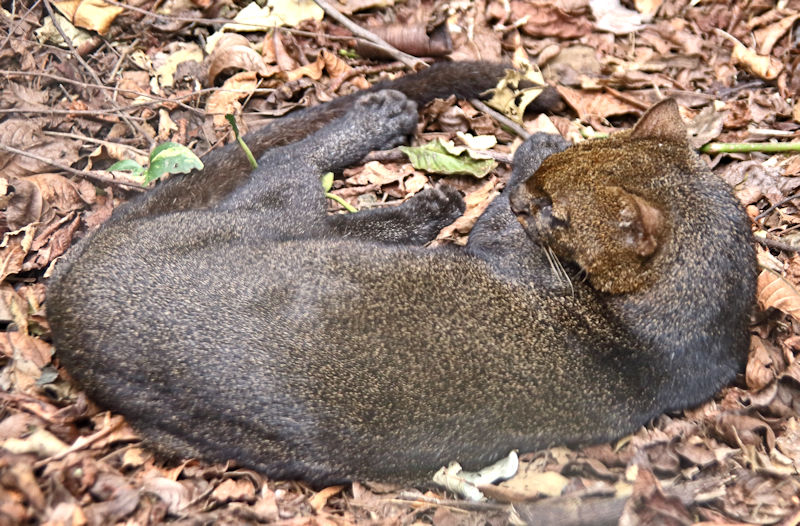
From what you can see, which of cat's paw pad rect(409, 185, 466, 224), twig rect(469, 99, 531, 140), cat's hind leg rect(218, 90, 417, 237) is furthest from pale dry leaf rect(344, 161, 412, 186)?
twig rect(469, 99, 531, 140)

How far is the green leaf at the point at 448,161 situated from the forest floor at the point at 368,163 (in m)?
0.11

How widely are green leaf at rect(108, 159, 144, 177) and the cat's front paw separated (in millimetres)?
1683

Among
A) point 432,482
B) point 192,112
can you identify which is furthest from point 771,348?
point 192,112

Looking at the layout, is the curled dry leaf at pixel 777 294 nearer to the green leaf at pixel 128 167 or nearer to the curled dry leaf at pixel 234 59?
the curled dry leaf at pixel 234 59

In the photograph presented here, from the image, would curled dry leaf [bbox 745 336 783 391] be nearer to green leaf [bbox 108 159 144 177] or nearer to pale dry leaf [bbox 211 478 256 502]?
pale dry leaf [bbox 211 478 256 502]

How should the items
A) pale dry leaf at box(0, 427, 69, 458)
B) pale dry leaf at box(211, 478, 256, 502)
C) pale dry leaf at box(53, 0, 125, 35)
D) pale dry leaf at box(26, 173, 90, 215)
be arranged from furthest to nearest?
pale dry leaf at box(53, 0, 125, 35), pale dry leaf at box(26, 173, 90, 215), pale dry leaf at box(211, 478, 256, 502), pale dry leaf at box(0, 427, 69, 458)

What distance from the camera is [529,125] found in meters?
5.92

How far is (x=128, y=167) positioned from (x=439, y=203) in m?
2.25

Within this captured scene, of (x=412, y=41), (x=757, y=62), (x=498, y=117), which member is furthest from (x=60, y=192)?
(x=757, y=62)

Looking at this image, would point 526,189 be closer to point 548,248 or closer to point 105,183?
point 548,248

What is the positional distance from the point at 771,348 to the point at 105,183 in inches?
189

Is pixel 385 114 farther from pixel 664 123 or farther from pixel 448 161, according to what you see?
pixel 664 123

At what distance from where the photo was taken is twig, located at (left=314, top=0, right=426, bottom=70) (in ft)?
20.0

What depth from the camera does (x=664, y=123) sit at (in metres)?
4.18
